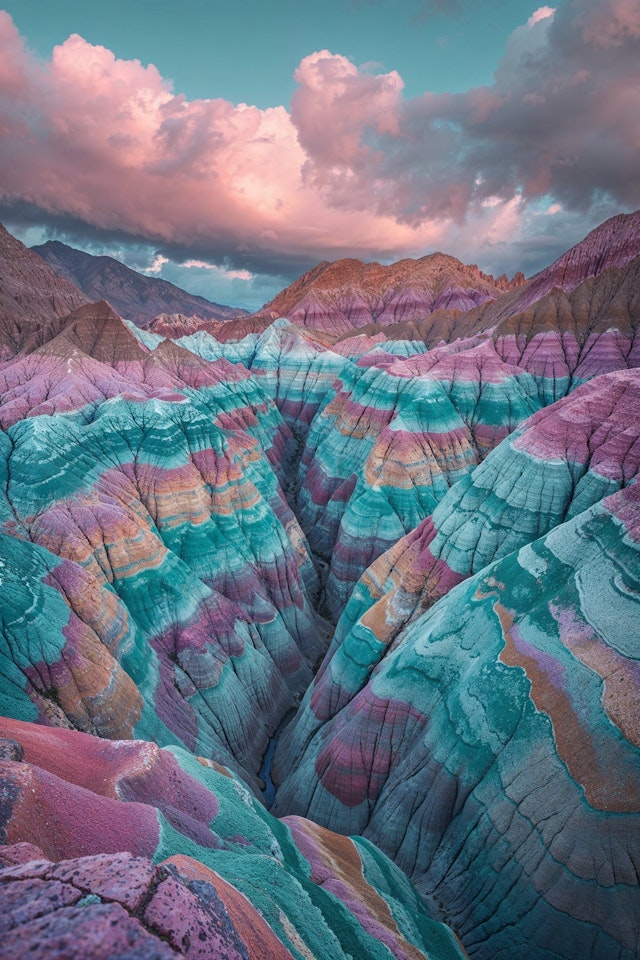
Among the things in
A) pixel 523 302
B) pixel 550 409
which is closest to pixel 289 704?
pixel 550 409

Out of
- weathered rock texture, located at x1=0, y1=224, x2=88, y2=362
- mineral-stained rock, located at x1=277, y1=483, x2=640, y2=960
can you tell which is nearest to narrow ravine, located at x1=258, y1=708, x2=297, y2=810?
mineral-stained rock, located at x1=277, y1=483, x2=640, y2=960

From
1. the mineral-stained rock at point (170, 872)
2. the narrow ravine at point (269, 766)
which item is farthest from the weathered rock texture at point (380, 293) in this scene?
the mineral-stained rock at point (170, 872)

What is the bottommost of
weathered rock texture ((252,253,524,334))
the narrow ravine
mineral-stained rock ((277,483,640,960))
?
the narrow ravine

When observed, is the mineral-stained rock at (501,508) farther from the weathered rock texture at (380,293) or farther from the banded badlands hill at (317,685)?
the weathered rock texture at (380,293)

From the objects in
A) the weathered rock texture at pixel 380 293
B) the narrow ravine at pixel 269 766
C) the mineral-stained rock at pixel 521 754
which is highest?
the weathered rock texture at pixel 380 293

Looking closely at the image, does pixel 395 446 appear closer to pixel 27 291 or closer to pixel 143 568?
pixel 143 568

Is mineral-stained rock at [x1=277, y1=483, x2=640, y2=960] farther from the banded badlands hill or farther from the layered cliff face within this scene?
the layered cliff face

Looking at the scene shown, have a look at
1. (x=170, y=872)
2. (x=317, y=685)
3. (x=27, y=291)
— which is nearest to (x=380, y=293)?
(x=27, y=291)
